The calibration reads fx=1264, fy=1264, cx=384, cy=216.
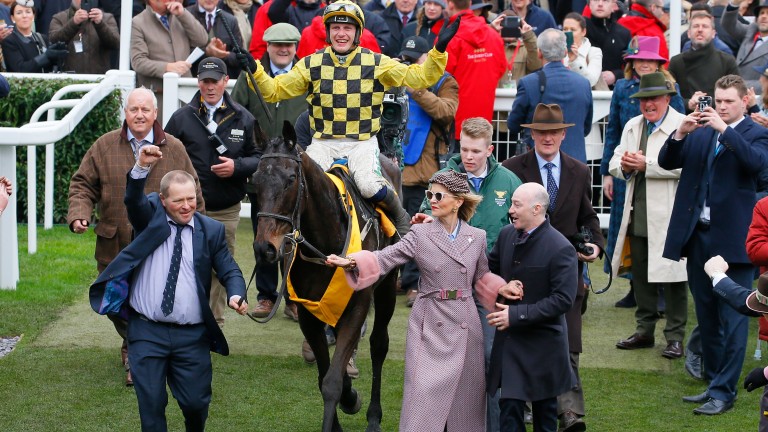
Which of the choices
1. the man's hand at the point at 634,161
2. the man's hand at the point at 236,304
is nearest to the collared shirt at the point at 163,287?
the man's hand at the point at 236,304

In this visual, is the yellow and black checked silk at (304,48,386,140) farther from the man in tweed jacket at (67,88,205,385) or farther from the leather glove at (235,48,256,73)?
the man in tweed jacket at (67,88,205,385)

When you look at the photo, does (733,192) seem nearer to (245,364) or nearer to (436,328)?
(436,328)

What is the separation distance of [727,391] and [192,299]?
3706mm

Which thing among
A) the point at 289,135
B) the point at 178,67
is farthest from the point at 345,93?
the point at 178,67

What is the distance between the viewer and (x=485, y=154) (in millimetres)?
7449

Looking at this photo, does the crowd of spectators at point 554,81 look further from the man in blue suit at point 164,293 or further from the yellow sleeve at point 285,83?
the man in blue suit at point 164,293

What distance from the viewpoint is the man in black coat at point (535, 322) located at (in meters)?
6.71

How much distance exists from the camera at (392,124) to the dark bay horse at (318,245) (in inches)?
63.2

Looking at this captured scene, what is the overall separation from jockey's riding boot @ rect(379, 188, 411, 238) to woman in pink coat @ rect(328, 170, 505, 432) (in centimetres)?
139

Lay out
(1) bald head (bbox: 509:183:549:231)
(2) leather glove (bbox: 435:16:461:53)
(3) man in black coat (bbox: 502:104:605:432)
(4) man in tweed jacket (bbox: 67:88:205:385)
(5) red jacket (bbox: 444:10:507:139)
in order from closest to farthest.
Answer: (1) bald head (bbox: 509:183:549:231)
(3) man in black coat (bbox: 502:104:605:432)
(2) leather glove (bbox: 435:16:461:53)
(4) man in tweed jacket (bbox: 67:88:205:385)
(5) red jacket (bbox: 444:10:507:139)

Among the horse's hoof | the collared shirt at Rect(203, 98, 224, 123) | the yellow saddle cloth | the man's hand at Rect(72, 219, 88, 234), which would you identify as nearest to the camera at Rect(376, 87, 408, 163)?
the collared shirt at Rect(203, 98, 224, 123)

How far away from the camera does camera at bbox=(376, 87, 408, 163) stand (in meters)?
9.85

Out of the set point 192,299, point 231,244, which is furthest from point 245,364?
point 192,299

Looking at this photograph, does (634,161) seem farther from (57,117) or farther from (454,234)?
(57,117)
